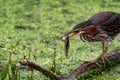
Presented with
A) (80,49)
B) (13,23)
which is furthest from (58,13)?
(80,49)

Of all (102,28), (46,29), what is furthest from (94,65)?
(46,29)

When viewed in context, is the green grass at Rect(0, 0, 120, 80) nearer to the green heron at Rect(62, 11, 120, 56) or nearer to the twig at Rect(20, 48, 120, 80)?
the twig at Rect(20, 48, 120, 80)

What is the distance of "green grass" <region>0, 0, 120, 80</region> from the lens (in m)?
3.12

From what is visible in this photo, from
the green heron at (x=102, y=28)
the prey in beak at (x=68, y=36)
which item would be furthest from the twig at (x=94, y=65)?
the prey in beak at (x=68, y=36)

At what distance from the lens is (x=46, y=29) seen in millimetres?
3803

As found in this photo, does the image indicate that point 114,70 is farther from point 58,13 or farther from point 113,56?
Answer: point 58,13

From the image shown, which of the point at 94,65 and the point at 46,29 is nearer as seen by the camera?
the point at 94,65

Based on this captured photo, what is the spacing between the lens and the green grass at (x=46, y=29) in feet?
10.2

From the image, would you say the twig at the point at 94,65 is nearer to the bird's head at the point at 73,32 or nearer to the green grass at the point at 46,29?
the green grass at the point at 46,29

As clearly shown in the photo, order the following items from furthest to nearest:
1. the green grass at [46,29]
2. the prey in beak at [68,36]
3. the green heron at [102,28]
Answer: the green grass at [46,29] → the green heron at [102,28] → the prey in beak at [68,36]

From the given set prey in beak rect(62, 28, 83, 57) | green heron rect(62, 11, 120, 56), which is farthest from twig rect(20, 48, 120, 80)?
prey in beak rect(62, 28, 83, 57)

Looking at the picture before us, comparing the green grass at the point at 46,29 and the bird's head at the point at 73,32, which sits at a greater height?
the bird's head at the point at 73,32

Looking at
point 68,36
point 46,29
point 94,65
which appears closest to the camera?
point 68,36

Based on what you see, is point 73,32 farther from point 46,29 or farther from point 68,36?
point 46,29
